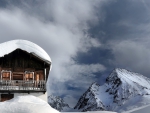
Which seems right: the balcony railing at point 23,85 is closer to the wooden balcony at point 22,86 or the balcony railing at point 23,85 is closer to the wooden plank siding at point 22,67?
the wooden balcony at point 22,86

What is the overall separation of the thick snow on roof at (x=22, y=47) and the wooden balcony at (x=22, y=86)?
7.10 feet

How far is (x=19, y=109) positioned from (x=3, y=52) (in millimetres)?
14275

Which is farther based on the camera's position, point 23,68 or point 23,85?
point 23,68

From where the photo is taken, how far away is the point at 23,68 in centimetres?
2178

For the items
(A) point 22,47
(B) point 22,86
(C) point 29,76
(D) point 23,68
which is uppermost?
(A) point 22,47

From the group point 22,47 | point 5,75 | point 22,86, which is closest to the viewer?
point 22,86

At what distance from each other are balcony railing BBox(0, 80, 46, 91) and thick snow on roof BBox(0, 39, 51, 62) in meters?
2.12

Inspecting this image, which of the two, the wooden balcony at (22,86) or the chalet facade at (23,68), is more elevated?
the chalet facade at (23,68)

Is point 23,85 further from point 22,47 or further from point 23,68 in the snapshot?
point 22,47

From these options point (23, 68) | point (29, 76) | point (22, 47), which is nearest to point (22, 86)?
point (29, 76)

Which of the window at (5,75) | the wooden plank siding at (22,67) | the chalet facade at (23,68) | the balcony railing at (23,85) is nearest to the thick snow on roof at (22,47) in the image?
the chalet facade at (23,68)

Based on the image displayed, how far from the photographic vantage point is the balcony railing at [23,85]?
794 inches

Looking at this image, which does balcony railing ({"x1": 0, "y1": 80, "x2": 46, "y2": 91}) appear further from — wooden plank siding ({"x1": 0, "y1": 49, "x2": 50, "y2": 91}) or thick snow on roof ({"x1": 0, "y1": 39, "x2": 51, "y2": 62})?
thick snow on roof ({"x1": 0, "y1": 39, "x2": 51, "y2": 62})

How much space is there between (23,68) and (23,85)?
1711 mm
